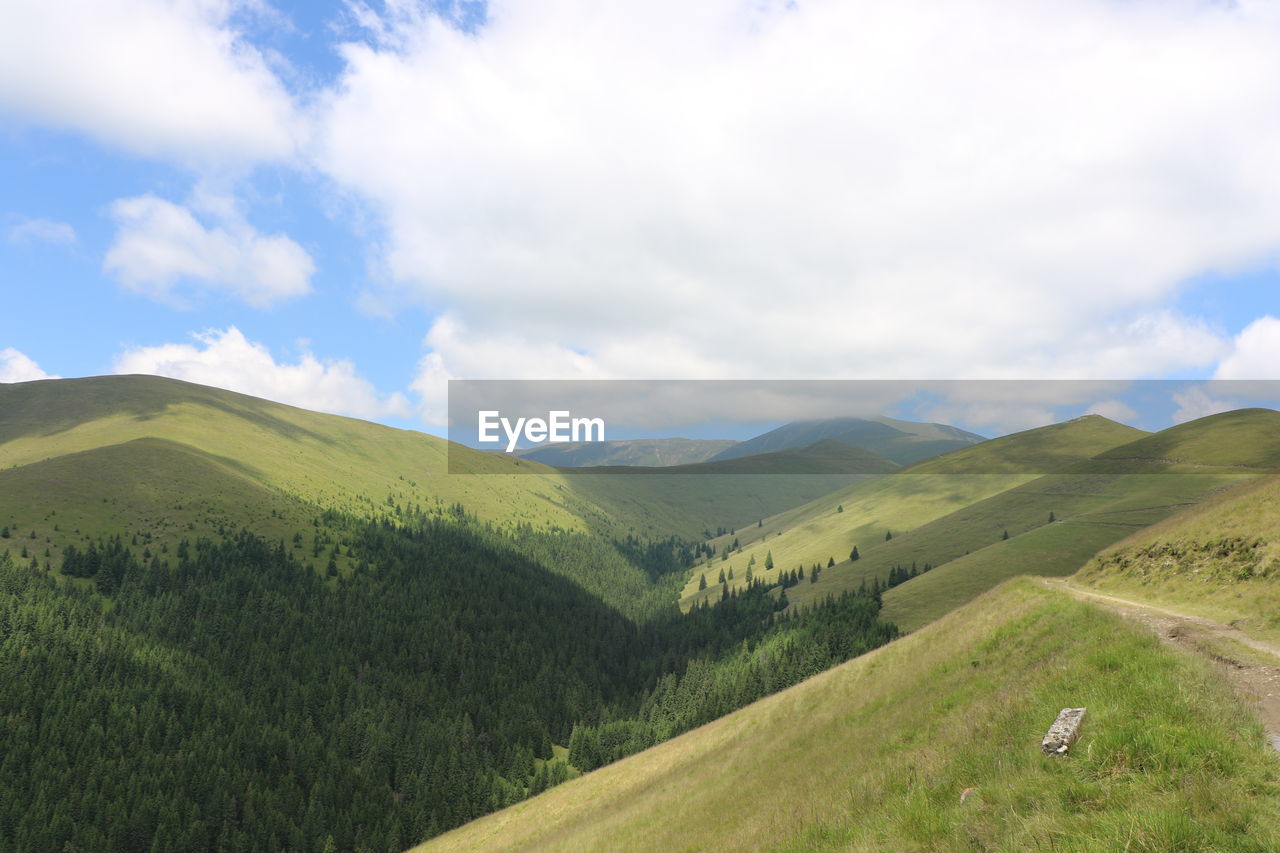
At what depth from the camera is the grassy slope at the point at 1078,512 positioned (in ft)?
348

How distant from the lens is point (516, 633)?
19425 cm

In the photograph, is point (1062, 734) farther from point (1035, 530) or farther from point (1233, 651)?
point (1035, 530)

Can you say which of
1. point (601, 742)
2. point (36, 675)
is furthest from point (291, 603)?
point (601, 742)

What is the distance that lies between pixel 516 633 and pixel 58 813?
367 feet

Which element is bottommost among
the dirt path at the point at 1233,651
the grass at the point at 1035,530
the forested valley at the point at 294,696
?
the forested valley at the point at 294,696

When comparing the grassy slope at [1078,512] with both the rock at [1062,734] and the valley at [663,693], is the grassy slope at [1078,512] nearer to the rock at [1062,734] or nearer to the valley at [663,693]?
the valley at [663,693]

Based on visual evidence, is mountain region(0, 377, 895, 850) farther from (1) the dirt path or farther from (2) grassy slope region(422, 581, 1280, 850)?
(1) the dirt path

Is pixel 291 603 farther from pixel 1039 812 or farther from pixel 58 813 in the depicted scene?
pixel 1039 812

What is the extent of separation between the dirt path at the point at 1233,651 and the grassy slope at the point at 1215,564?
1.83 metres

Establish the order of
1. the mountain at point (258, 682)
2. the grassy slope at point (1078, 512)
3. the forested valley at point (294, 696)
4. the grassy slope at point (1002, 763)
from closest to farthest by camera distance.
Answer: the grassy slope at point (1002, 763) < the grassy slope at point (1078, 512) < the forested valley at point (294, 696) < the mountain at point (258, 682)

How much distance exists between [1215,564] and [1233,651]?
20944 mm

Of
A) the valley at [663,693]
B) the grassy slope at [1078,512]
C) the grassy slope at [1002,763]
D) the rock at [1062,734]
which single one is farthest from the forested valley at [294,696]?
the rock at [1062,734]

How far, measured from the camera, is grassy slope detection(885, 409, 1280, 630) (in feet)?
348

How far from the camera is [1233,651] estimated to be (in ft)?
73.3
